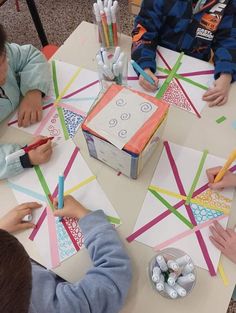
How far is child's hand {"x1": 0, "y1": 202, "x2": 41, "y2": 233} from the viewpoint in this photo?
2.38ft

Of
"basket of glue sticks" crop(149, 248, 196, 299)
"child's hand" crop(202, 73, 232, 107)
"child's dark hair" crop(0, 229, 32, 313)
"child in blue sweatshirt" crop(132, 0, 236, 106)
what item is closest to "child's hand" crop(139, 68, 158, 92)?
"child in blue sweatshirt" crop(132, 0, 236, 106)

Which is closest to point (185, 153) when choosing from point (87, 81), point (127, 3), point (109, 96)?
point (109, 96)

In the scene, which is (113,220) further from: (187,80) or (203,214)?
(187,80)

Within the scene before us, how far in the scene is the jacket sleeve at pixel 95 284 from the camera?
62 cm

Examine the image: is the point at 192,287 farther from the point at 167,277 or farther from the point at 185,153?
the point at 185,153

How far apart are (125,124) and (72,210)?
0.24 metres

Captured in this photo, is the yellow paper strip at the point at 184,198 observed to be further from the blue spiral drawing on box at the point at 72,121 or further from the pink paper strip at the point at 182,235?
the blue spiral drawing on box at the point at 72,121

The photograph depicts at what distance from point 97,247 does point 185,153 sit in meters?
0.34

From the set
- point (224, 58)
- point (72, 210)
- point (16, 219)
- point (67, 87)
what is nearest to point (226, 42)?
point (224, 58)

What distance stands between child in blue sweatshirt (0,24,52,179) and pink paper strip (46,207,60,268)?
148 millimetres

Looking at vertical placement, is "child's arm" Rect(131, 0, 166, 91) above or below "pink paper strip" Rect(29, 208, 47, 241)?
above

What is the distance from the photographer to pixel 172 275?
619 mm

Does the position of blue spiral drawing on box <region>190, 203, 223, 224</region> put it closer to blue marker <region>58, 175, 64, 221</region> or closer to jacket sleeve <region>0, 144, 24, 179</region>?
blue marker <region>58, 175, 64, 221</region>

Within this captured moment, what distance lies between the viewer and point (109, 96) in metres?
0.72
